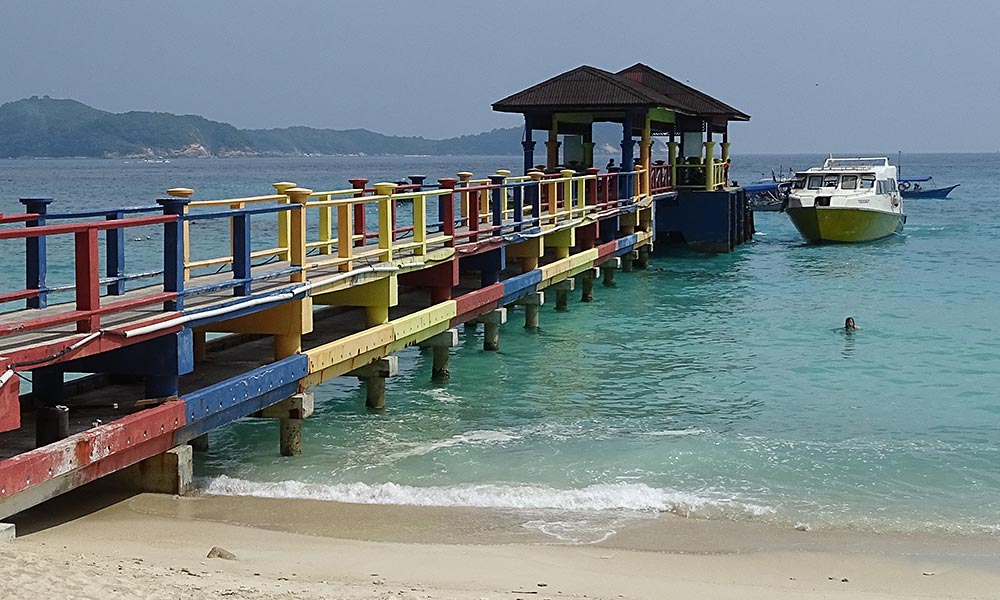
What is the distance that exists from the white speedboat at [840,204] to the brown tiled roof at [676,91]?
5.01 m

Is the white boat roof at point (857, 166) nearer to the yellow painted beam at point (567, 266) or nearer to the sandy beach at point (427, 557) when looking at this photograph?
the yellow painted beam at point (567, 266)

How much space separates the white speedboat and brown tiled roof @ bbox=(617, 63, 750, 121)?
5.01m

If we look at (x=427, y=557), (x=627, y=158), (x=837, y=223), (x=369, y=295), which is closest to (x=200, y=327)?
(x=427, y=557)

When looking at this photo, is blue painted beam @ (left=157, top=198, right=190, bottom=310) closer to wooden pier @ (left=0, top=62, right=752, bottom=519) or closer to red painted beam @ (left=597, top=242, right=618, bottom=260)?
wooden pier @ (left=0, top=62, right=752, bottom=519)

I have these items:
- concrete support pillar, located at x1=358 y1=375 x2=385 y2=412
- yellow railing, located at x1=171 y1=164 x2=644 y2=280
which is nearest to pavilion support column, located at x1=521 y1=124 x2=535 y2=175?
yellow railing, located at x1=171 y1=164 x2=644 y2=280

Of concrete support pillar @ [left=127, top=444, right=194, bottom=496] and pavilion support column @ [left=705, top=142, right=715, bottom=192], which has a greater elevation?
pavilion support column @ [left=705, top=142, right=715, bottom=192]

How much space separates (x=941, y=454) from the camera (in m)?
13.6

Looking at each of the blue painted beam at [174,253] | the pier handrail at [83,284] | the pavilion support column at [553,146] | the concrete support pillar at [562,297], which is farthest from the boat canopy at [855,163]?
the pier handrail at [83,284]

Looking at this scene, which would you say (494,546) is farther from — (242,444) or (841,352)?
(841,352)

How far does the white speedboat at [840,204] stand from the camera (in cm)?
4150

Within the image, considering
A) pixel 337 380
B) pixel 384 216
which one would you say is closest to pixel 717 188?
pixel 337 380

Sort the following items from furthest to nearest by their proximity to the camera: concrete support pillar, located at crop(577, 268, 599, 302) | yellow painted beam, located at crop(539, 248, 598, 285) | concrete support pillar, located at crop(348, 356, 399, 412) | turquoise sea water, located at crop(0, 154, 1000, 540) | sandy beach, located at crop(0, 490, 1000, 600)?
concrete support pillar, located at crop(577, 268, 599, 302) < yellow painted beam, located at crop(539, 248, 598, 285) < concrete support pillar, located at crop(348, 356, 399, 412) < turquoise sea water, located at crop(0, 154, 1000, 540) < sandy beach, located at crop(0, 490, 1000, 600)

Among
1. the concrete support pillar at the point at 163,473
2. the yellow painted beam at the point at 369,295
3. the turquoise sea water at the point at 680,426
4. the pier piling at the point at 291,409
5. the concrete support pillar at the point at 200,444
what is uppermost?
the yellow painted beam at the point at 369,295

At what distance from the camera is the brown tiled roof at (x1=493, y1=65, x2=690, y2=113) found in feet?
94.7
